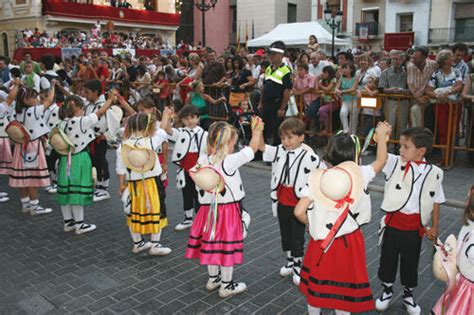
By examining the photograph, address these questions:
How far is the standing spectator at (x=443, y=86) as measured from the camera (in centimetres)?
812

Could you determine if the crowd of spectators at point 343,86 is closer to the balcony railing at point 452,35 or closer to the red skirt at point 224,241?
the red skirt at point 224,241

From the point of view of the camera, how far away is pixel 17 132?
619 cm

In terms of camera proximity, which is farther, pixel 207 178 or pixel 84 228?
pixel 84 228

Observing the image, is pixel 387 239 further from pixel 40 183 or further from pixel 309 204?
pixel 40 183

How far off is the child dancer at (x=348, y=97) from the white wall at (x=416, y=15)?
26764 mm

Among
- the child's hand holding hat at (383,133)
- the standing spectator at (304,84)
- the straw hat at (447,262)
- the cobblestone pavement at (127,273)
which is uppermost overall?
the standing spectator at (304,84)

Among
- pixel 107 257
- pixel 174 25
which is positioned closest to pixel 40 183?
pixel 107 257

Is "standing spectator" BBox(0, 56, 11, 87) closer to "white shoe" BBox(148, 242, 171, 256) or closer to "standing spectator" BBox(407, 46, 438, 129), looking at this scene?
"white shoe" BBox(148, 242, 171, 256)

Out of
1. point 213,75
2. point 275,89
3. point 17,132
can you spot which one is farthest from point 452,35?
point 17,132

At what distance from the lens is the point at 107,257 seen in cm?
Result: 509

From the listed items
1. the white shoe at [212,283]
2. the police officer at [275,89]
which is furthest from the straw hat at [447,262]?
the police officer at [275,89]

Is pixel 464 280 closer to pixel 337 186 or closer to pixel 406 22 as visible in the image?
pixel 337 186

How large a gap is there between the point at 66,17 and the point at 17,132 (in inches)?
1223

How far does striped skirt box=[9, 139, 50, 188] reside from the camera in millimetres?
6383
